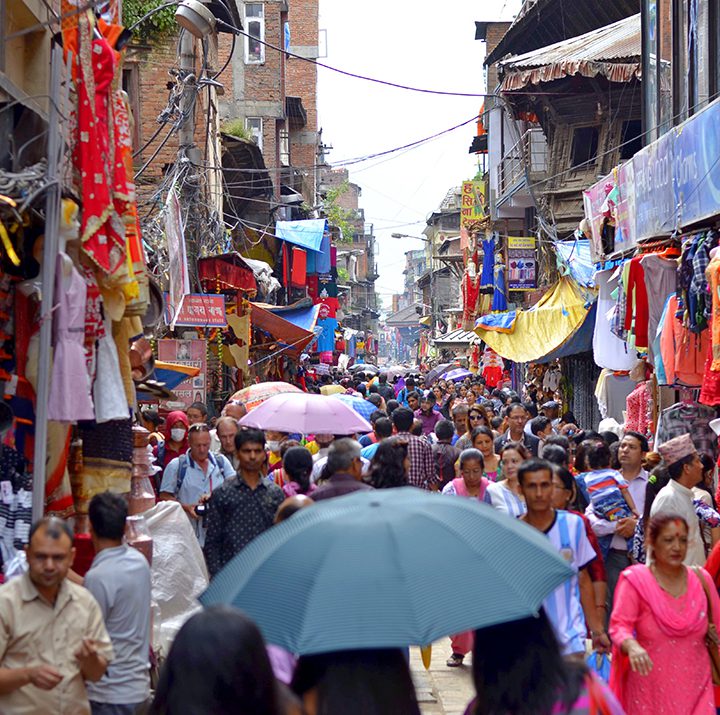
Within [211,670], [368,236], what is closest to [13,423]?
[211,670]

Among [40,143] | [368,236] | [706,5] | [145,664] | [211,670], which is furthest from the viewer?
[368,236]

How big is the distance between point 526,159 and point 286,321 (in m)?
7.86

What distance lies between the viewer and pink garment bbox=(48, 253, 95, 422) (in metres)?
7.21

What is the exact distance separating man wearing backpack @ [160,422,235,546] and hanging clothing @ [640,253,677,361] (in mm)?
4740

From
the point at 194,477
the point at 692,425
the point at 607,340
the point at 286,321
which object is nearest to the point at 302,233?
the point at 286,321

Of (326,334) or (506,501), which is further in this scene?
(326,334)

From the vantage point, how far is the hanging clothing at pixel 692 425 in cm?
1170

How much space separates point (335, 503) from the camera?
3.94 meters

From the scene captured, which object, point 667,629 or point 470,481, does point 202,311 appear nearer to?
point 470,481

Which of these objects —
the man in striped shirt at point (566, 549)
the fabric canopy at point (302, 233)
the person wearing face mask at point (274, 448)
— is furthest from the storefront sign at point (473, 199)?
the man in striped shirt at point (566, 549)

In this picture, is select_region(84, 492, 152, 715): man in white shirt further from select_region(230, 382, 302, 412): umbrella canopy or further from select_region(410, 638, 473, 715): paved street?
select_region(230, 382, 302, 412): umbrella canopy

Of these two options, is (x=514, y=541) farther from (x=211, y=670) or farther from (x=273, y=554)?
(x=211, y=670)

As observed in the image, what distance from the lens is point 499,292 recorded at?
3506cm

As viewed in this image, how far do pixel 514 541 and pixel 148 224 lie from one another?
12.1m
